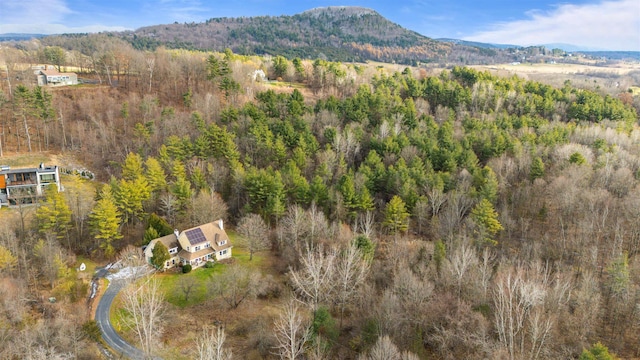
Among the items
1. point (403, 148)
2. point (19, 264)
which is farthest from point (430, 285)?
point (19, 264)

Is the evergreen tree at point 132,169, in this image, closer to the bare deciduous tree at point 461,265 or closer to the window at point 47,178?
the window at point 47,178

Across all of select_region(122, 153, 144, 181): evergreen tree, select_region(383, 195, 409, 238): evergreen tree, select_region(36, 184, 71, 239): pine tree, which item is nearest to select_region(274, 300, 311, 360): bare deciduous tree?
select_region(383, 195, 409, 238): evergreen tree

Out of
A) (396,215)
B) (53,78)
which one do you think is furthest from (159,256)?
(53,78)

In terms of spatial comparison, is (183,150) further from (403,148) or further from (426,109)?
(426,109)

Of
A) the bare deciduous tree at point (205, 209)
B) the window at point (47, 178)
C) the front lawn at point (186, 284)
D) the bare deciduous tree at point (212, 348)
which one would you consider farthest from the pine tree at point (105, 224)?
the bare deciduous tree at point (212, 348)

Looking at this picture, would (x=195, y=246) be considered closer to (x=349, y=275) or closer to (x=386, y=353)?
(x=349, y=275)

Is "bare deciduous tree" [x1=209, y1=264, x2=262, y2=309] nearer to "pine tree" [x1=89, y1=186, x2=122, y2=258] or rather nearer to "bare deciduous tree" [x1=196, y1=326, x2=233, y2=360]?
"bare deciduous tree" [x1=196, y1=326, x2=233, y2=360]
